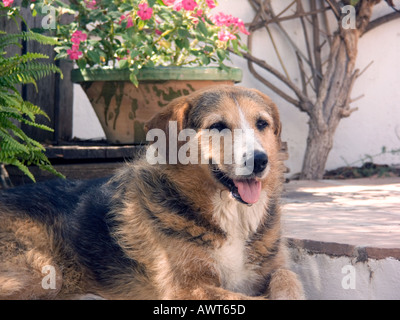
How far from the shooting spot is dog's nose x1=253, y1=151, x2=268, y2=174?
3.48 meters

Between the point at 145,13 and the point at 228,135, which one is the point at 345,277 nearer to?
the point at 228,135

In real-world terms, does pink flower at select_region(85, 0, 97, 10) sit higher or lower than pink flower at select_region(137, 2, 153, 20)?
higher

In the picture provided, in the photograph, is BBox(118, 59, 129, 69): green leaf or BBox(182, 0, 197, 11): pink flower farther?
BBox(118, 59, 129, 69): green leaf

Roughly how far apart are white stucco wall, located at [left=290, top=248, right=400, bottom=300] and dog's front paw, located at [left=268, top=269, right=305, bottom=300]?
1.70ft

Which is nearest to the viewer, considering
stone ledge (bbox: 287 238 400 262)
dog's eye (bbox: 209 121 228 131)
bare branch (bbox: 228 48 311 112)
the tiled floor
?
dog's eye (bbox: 209 121 228 131)

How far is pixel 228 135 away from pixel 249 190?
35cm

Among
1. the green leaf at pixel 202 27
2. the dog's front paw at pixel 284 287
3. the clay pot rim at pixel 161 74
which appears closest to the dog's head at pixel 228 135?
the dog's front paw at pixel 284 287

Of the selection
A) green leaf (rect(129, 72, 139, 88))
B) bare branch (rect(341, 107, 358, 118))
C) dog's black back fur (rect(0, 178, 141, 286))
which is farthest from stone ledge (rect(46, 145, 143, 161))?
bare branch (rect(341, 107, 358, 118))

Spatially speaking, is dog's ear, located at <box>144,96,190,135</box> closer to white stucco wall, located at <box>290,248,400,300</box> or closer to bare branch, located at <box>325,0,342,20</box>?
white stucco wall, located at <box>290,248,400,300</box>

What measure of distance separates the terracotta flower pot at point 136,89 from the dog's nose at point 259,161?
282cm

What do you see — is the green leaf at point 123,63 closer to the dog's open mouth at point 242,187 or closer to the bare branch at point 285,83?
the dog's open mouth at point 242,187

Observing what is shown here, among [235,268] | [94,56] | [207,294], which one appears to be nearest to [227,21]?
[94,56]

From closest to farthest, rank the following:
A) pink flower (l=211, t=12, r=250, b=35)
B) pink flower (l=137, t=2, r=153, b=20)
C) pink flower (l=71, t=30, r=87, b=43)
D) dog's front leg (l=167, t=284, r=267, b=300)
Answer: dog's front leg (l=167, t=284, r=267, b=300), pink flower (l=137, t=2, r=153, b=20), pink flower (l=71, t=30, r=87, b=43), pink flower (l=211, t=12, r=250, b=35)
